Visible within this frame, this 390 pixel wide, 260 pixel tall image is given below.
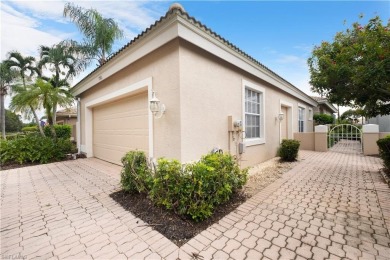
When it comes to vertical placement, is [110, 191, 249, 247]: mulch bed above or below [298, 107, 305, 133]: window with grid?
below

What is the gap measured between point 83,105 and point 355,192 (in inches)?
446

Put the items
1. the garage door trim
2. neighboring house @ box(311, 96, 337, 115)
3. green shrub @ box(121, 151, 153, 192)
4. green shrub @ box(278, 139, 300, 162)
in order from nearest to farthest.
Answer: green shrub @ box(121, 151, 153, 192), the garage door trim, green shrub @ box(278, 139, 300, 162), neighboring house @ box(311, 96, 337, 115)

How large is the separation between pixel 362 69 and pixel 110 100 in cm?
790

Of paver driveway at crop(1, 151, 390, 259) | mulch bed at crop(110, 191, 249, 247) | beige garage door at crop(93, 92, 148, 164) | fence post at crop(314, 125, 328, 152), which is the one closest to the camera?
paver driveway at crop(1, 151, 390, 259)

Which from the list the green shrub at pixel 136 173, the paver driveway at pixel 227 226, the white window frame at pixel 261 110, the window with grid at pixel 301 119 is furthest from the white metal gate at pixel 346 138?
the green shrub at pixel 136 173

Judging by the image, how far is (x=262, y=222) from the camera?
308cm

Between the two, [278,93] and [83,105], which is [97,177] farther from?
[278,93]

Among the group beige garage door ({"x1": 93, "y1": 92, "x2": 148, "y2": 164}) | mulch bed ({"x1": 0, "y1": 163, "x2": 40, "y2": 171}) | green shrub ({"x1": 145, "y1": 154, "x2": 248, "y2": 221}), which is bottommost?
mulch bed ({"x1": 0, "y1": 163, "x2": 40, "y2": 171})

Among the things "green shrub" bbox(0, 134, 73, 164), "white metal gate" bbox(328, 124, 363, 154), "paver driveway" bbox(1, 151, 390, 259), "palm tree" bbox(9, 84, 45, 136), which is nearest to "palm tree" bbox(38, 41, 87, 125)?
"palm tree" bbox(9, 84, 45, 136)

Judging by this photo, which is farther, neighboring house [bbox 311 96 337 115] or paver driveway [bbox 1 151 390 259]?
neighboring house [bbox 311 96 337 115]

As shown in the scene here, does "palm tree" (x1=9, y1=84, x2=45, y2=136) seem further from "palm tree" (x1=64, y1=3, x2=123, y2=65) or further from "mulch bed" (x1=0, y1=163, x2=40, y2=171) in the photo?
"palm tree" (x1=64, y1=3, x2=123, y2=65)

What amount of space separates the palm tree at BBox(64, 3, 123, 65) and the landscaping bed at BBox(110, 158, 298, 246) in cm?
980

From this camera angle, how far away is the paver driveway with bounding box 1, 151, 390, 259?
2383 mm

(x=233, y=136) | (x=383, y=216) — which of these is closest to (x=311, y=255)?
(x=383, y=216)
